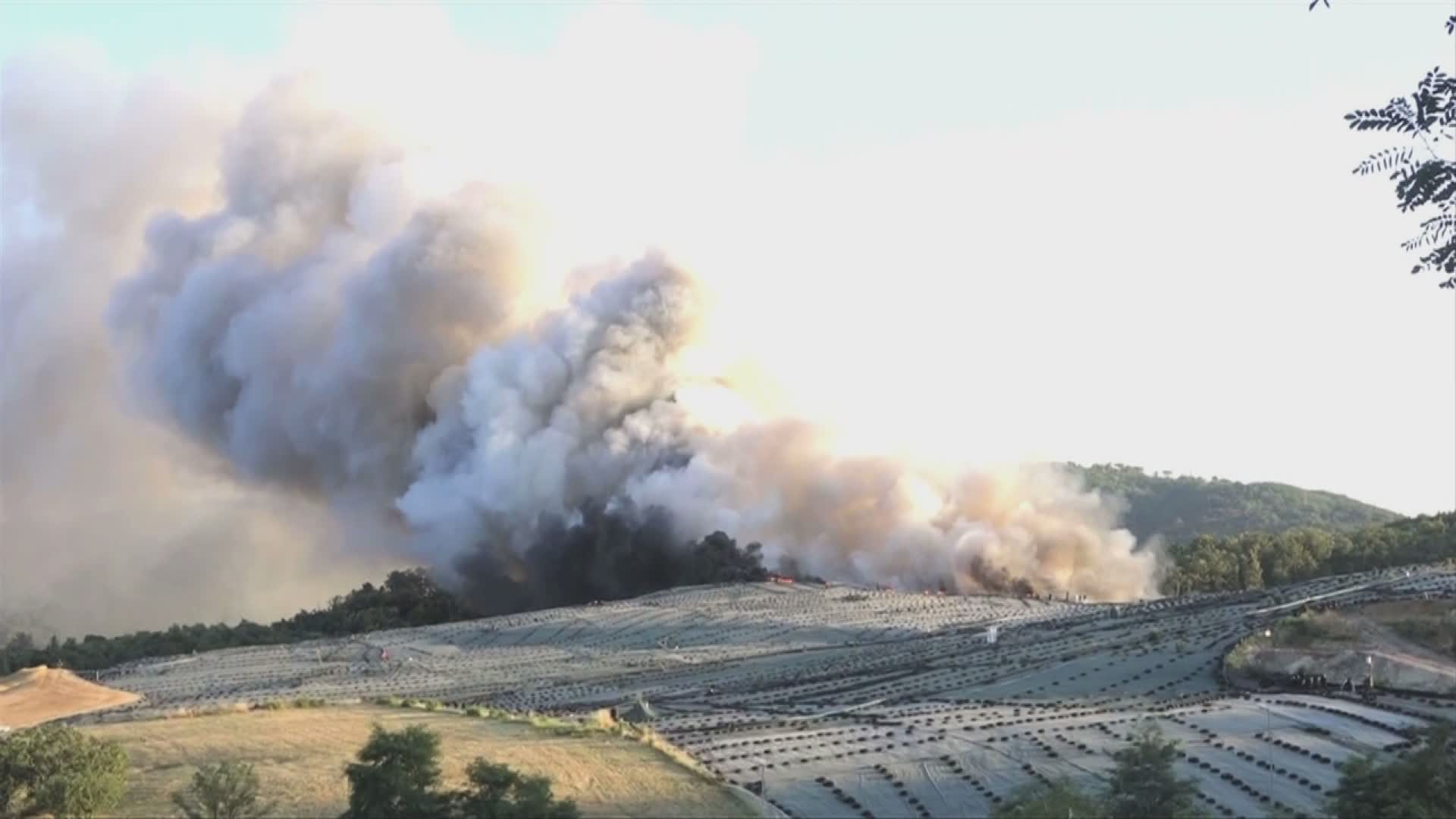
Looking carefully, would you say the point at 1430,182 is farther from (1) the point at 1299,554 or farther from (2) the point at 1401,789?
(1) the point at 1299,554

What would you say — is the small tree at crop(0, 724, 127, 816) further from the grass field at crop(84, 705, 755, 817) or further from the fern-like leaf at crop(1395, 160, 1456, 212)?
the fern-like leaf at crop(1395, 160, 1456, 212)

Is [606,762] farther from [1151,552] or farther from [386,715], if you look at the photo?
[1151,552]

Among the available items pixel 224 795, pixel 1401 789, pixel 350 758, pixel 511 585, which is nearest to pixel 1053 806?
pixel 1401 789

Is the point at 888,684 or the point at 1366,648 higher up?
the point at 888,684

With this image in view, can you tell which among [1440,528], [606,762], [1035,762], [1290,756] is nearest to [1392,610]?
[1290,756]

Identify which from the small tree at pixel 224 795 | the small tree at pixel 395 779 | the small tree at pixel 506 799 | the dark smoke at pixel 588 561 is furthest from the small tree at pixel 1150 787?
the dark smoke at pixel 588 561
